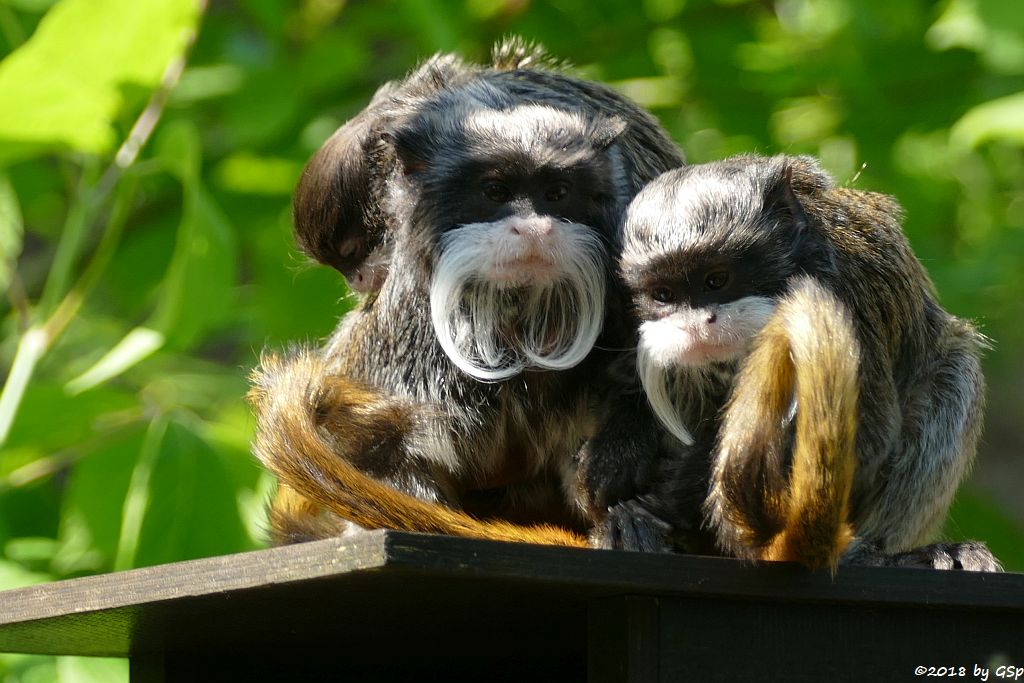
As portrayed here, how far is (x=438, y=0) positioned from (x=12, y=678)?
1667 millimetres

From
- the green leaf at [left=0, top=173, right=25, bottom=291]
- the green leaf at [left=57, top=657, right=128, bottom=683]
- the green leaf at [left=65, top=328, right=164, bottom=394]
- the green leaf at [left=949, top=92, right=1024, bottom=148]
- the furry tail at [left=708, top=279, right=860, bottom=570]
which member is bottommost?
the green leaf at [left=57, top=657, right=128, bottom=683]

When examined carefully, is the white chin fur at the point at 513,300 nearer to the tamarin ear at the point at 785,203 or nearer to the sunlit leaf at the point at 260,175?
the tamarin ear at the point at 785,203

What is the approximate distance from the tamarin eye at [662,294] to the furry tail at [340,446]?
0.34 metres

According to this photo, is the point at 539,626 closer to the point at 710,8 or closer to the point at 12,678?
the point at 12,678

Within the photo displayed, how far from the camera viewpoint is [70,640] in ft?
6.85

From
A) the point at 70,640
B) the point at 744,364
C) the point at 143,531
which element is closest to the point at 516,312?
the point at 744,364

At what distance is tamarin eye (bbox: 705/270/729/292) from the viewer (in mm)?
1713

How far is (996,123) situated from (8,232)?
6.65ft

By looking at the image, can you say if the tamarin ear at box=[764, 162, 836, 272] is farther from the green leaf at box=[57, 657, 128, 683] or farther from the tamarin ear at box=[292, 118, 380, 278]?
the green leaf at box=[57, 657, 128, 683]

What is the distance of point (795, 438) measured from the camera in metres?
1.53

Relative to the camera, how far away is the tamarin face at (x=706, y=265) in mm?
1665

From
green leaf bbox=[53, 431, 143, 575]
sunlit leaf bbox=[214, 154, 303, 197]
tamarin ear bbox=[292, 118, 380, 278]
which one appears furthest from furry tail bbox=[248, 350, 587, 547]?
sunlit leaf bbox=[214, 154, 303, 197]

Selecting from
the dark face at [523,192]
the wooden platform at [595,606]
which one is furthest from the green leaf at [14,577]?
the dark face at [523,192]

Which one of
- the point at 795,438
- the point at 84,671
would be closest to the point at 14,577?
the point at 84,671
